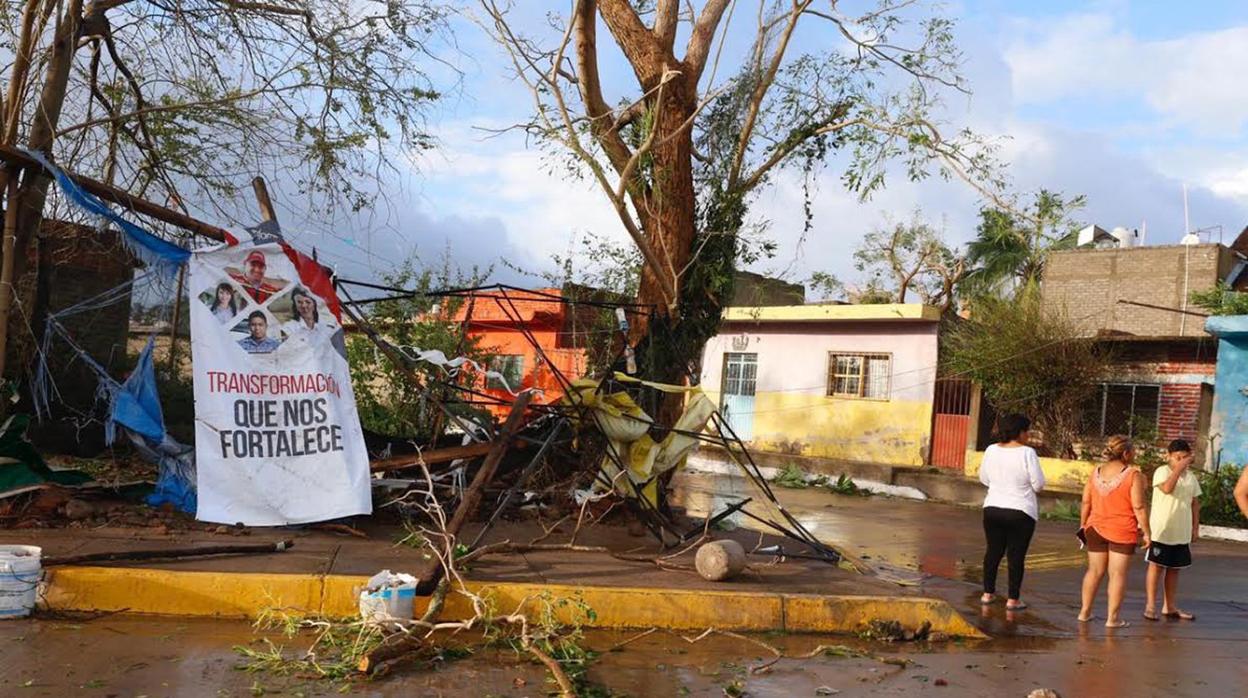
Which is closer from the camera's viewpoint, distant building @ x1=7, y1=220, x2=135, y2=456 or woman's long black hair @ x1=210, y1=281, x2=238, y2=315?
woman's long black hair @ x1=210, y1=281, x2=238, y2=315

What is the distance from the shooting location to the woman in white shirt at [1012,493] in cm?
796

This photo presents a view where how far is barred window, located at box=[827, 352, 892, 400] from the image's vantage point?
2370 cm

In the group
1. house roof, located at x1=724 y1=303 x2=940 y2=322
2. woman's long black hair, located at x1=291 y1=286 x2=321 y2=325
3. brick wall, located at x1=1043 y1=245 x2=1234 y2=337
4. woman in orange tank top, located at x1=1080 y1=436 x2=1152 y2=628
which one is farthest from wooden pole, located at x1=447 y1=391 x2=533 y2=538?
brick wall, located at x1=1043 y1=245 x2=1234 y2=337

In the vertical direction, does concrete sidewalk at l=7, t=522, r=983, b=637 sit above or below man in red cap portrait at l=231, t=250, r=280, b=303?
below

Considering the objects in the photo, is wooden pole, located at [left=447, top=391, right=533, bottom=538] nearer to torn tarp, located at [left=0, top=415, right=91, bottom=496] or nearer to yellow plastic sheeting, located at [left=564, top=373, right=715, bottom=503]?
yellow plastic sheeting, located at [left=564, top=373, right=715, bottom=503]

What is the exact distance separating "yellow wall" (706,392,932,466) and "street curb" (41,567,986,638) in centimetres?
1619

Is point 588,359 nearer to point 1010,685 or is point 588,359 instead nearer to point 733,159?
point 733,159

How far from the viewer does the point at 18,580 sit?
596 cm

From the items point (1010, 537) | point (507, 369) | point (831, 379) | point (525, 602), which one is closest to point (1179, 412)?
point (831, 379)

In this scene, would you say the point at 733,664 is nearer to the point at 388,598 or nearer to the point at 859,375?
the point at 388,598

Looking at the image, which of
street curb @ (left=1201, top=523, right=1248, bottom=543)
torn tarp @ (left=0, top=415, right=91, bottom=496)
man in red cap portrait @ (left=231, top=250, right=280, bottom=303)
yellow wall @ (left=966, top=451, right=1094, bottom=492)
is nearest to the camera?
torn tarp @ (left=0, top=415, right=91, bottom=496)

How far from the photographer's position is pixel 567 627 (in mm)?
6664

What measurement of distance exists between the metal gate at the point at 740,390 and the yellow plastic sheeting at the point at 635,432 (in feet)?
57.3

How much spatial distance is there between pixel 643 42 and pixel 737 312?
53.3 ft
